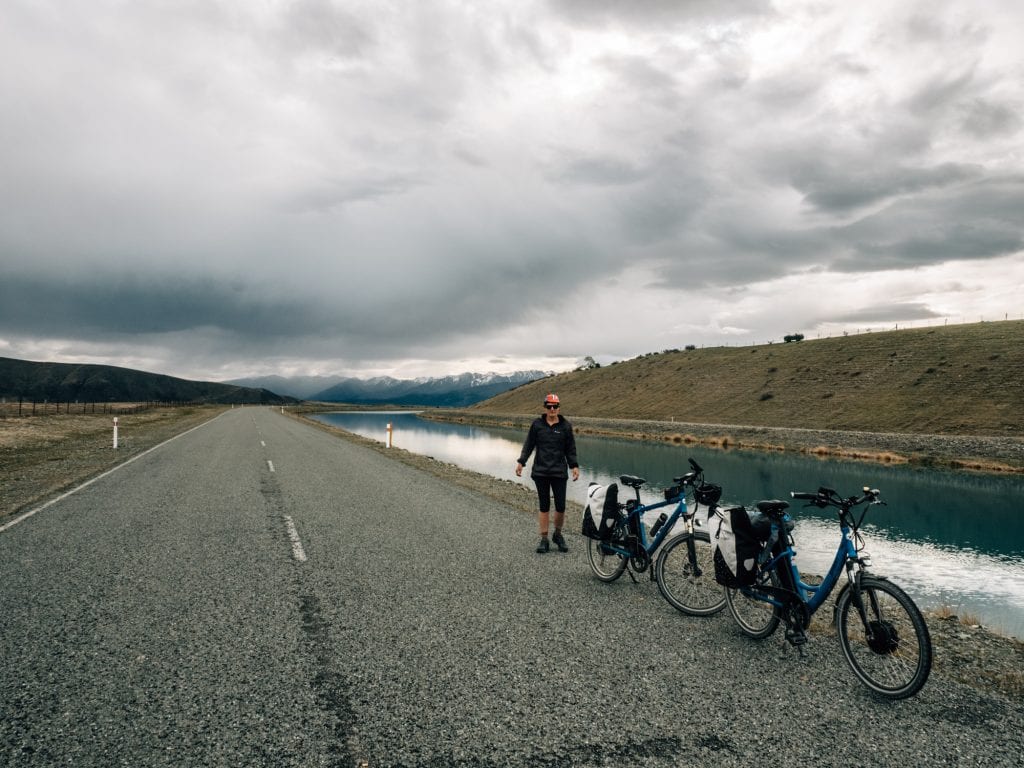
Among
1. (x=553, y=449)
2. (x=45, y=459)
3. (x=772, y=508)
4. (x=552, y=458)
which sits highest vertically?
(x=553, y=449)

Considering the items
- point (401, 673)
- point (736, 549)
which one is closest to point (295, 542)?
point (401, 673)

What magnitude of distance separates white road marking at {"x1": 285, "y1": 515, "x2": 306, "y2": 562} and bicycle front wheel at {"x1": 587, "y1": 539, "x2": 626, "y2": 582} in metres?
3.99

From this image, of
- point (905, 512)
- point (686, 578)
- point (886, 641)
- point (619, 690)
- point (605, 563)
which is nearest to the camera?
point (619, 690)

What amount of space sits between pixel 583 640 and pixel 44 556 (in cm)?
743

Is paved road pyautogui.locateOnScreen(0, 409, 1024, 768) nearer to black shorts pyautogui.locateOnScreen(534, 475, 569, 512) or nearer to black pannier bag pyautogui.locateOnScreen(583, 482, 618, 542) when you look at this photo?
black pannier bag pyautogui.locateOnScreen(583, 482, 618, 542)

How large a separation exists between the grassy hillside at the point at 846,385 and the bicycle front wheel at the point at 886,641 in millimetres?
45587

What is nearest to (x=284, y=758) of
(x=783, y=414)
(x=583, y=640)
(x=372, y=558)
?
(x=583, y=640)

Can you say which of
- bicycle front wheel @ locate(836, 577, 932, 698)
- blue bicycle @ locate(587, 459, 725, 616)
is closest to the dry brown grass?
blue bicycle @ locate(587, 459, 725, 616)

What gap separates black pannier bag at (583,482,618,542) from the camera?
750cm

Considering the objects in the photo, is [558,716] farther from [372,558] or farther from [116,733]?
[372,558]

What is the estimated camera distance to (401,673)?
4.62 meters

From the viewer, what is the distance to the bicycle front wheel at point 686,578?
6301 millimetres

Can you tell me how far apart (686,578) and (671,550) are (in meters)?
0.34

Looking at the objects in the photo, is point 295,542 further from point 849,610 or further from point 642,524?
point 849,610
